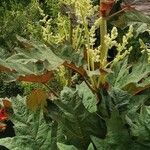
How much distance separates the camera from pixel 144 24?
231 cm

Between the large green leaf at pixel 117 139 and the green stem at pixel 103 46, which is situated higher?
the green stem at pixel 103 46

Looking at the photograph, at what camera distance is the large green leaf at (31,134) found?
6.08 ft

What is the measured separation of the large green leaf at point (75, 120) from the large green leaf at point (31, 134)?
66 mm

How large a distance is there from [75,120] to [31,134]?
0.59 feet

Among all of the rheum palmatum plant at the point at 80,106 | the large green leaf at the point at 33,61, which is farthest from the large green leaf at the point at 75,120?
the large green leaf at the point at 33,61

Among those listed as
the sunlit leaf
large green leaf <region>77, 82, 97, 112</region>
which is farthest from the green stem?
the sunlit leaf

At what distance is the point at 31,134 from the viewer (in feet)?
6.13

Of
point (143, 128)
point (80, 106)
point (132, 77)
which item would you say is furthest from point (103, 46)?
point (143, 128)

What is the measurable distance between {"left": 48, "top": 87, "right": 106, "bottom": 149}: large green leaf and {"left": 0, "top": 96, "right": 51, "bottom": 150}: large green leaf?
0.07m

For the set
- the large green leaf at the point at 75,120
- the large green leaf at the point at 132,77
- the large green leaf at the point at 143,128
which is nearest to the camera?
the large green leaf at the point at 143,128

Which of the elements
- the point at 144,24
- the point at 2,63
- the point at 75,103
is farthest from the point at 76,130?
the point at 144,24

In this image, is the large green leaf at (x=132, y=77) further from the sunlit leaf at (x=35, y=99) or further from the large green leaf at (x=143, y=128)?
the sunlit leaf at (x=35, y=99)

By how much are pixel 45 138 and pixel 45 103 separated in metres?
0.18

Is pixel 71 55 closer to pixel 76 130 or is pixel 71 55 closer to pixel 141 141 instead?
pixel 76 130
